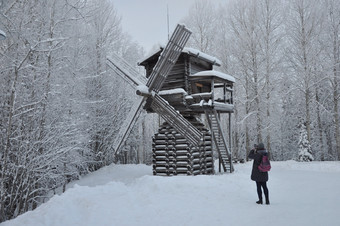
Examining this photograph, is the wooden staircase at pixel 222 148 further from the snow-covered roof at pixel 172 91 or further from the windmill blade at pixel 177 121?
the windmill blade at pixel 177 121

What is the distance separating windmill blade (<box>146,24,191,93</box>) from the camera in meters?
14.5

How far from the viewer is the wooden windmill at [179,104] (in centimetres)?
1469

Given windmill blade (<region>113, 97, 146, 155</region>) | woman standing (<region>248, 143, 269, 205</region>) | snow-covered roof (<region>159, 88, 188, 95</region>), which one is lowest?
woman standing (<region>248, 143, 269, 205</region>)

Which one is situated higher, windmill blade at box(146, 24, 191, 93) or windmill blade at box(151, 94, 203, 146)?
windmill blade at box(146, 24, 191, 93)

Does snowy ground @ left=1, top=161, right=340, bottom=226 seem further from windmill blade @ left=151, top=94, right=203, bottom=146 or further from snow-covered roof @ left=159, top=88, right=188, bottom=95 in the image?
snow-covered roof @ left=159, top=88, right=188, bottom=95

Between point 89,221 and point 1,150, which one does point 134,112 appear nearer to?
point 1,150

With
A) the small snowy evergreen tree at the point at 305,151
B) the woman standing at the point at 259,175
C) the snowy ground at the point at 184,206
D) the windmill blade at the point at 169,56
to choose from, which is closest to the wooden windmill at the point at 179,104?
the windmill blade at the point at 169,56

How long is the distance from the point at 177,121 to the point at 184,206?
7.26 meters

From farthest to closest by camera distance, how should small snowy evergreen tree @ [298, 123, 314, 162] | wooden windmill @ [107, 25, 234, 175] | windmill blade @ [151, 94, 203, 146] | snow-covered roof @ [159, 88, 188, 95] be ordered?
small snowy evergreen tree @ [298, 123, 314, 162] < snow-covered roof @ [159, 88, 188, 95] < wooden windmill @ [107, 25, 234, 175] < windmill blade @ [151, 94, 203, 146]

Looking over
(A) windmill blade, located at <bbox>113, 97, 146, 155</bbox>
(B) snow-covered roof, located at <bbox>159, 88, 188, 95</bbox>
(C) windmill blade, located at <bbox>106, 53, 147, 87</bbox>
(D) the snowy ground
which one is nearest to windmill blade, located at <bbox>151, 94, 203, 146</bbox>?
(B) snow-covered roof, located at <bbox>159, 88, 188, 95</bbox>

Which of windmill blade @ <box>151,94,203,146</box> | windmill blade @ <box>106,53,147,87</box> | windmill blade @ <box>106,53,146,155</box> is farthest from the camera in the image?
windmill blade @ <box>106,53,147,87</box>

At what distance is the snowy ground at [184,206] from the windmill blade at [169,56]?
20.2 ft

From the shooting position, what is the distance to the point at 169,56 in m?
14.7

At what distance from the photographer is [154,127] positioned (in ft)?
133
